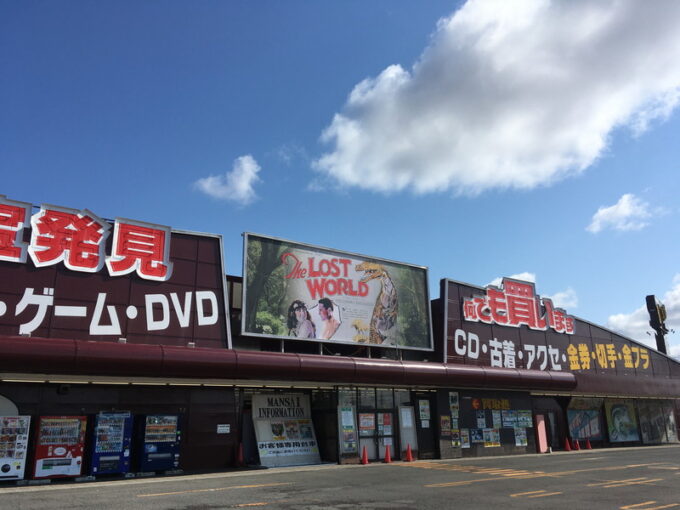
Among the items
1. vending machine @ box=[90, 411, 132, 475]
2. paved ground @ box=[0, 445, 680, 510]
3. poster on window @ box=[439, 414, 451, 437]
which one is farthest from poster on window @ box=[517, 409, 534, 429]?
vending machine @ box=[90, 411, 132, 475]

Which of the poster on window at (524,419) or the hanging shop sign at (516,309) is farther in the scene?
the hanging shop sign at (516,309)

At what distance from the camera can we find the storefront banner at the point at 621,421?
34562mm

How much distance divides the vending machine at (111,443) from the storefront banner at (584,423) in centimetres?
2583

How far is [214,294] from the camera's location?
20672mm

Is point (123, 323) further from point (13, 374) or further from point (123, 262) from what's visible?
point (13, 374)

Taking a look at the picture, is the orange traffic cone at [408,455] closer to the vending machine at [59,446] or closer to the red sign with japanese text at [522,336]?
the red sign with japanese text at [522,336]

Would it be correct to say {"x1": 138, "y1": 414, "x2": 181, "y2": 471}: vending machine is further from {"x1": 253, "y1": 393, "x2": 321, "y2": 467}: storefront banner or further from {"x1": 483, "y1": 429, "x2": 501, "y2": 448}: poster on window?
{"x1": 483, "y1": 429, "x2": 501, "y2": 448}: poster on window

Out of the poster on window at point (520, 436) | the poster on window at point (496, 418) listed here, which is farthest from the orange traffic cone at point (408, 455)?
the poster on window at point (520, 436)

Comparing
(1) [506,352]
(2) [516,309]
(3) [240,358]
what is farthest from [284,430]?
(2) [516,309]

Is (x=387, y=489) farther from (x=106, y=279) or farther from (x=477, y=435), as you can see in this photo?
(x=477, y=435)

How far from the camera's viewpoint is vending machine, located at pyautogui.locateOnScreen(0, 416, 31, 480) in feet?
51.6

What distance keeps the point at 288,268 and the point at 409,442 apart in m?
9.53

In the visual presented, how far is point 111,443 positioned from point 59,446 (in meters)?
1.52

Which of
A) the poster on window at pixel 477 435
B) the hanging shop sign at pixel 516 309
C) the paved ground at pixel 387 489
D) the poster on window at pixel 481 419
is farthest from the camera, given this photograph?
the hanging shop sign at pixel 516 309
